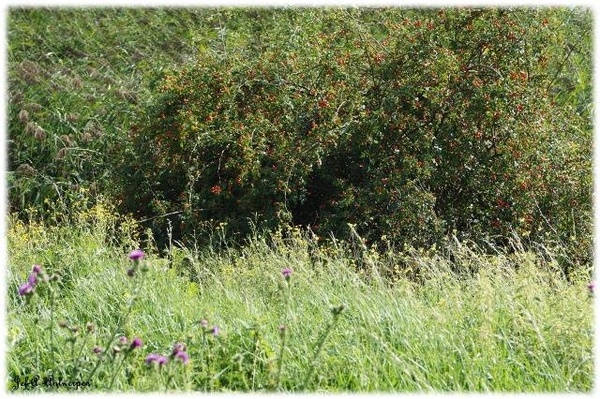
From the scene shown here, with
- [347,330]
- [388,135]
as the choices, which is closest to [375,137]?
[388,135]

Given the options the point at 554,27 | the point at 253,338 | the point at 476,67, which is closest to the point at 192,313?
the point at 253,338

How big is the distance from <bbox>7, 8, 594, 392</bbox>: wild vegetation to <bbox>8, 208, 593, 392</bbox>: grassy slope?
0.05 feet

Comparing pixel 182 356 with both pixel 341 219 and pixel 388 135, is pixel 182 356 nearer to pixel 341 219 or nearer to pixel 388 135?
pixel 341 219

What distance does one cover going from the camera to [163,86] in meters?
6.89

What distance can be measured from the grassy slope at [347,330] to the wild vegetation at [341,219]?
0.01 meters

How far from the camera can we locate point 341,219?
6492 millimetres

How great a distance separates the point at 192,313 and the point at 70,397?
97 cm

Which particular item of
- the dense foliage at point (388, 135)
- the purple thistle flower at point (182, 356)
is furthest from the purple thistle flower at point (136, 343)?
the dense foliage at point (388, 135)

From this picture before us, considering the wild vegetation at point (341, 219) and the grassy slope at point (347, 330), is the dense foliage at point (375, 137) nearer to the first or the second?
the wild vegetation at point (341, 219)

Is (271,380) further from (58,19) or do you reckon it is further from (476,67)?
(58,19)

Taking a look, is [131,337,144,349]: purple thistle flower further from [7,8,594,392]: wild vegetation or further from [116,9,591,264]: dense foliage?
[116,9,591,264]: dense foliage

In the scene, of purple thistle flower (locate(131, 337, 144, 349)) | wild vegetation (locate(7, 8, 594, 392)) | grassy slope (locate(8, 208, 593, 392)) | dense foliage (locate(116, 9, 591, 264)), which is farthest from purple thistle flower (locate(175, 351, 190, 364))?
dense foliage (locate(116, 9, 591, 264))

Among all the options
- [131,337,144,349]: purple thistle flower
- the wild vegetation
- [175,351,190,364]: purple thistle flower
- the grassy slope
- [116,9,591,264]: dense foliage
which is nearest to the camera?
[175,351,190,364]: purple thistle flower

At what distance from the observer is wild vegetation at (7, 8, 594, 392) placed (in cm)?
401
